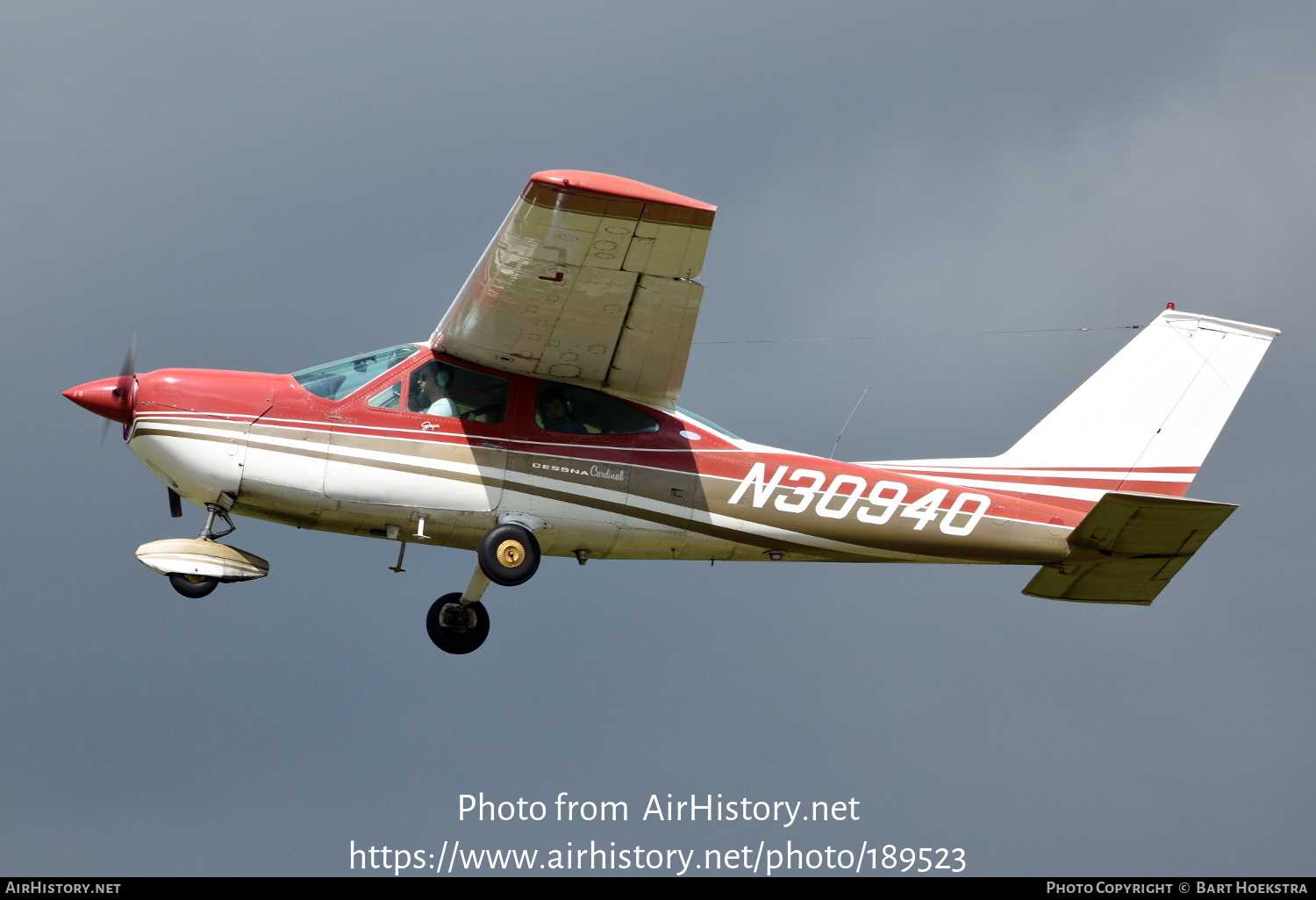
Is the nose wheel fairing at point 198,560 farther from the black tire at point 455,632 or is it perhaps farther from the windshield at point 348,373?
the black tire at point 455,632

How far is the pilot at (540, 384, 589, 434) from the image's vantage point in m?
13.7

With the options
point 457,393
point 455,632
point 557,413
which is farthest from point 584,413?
point 455,632

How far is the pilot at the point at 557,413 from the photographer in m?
13.7

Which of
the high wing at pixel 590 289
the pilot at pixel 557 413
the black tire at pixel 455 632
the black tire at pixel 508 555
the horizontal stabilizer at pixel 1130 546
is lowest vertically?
the black tire at pixel 455 632

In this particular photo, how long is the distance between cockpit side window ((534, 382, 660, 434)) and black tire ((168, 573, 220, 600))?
9.91 ft

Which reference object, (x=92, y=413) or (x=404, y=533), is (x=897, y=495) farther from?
(x=92, y=413)

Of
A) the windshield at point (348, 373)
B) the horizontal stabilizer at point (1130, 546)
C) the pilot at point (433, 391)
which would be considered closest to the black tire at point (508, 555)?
the pilot at point (433, 391)

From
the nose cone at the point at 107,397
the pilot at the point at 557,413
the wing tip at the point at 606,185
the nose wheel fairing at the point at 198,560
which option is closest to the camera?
the wing tip at the point at 606,185

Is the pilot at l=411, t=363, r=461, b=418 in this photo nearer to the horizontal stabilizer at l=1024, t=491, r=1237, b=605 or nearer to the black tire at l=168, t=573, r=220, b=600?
the black tire at l=168, t=573, r=220, b=600

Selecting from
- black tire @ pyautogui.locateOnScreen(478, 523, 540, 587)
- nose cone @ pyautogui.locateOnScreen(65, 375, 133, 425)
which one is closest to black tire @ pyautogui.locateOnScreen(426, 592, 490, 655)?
black tire @ pyautogui.locateOnScreen(478, 523, 540, 587)

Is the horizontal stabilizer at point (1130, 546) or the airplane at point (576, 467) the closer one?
the airplane at point (576, 467)

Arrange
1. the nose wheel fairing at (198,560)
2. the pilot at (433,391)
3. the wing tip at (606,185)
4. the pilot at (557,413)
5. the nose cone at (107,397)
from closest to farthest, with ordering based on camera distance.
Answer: the wing tip at (606,185)
the nose wheel fairing at (198,560)
the nose cone at (107,397)
the pilot at (433,391)
the pilot at (557,413)

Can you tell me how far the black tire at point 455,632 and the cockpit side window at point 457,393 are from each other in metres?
2.24

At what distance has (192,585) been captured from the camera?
42.3ft
